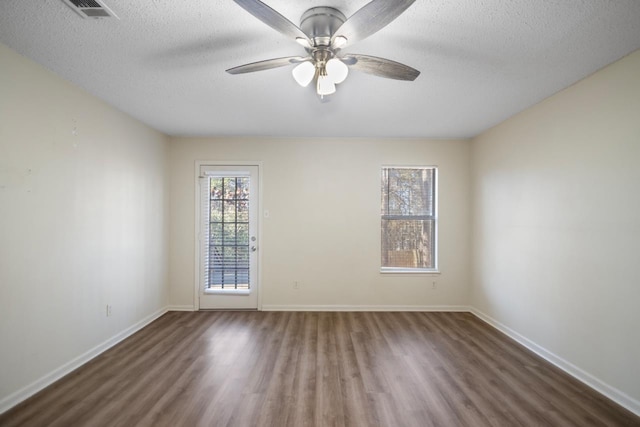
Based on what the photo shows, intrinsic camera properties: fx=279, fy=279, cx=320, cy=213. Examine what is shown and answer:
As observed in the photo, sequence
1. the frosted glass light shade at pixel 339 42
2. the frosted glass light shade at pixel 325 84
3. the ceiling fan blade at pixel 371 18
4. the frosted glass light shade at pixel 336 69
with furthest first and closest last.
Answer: the frosted glass light shade at pixel 325 84, the frosted glass light shade at pixel 336 69, the frosted glass light shade at pixel 339 42, the ceiling fan blade at pixel 371 18

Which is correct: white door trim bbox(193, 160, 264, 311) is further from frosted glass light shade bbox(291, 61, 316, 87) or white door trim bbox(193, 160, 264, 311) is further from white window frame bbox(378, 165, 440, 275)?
frosted glass light shade bbox(291, 61, 316, 87)

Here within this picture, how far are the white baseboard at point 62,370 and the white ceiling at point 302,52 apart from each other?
7.90ft

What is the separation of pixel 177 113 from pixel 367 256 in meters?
3.00

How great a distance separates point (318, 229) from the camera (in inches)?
159

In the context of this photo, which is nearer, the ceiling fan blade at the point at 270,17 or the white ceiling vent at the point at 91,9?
the ceiling fan blade at the point at 270,17

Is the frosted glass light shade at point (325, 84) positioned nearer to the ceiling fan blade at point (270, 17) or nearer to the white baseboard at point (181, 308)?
the ceiling fan blade at point (270, 17)

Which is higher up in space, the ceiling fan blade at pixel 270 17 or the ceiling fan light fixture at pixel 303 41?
the ceiling fan light fixture at pixel 303 41

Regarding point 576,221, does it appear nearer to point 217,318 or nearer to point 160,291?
point 217,318

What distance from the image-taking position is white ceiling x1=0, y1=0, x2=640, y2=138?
5.17 ft

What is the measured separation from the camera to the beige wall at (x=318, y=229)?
4004 mm

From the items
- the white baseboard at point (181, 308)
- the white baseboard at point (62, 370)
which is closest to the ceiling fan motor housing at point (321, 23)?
the white baseboard at point (62, 370)

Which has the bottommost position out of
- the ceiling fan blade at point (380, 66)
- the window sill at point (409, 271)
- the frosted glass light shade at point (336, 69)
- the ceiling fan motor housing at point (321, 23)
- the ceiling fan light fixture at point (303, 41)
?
the window sill at point (409, 271)

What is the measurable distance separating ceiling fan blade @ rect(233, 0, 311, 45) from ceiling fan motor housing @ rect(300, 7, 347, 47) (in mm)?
134

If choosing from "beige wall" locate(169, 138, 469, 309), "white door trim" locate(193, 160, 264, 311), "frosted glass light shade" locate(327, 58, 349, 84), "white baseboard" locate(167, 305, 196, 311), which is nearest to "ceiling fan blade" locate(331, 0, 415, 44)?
"frosted glass light shade" locate(327, 58, 349, 84)
